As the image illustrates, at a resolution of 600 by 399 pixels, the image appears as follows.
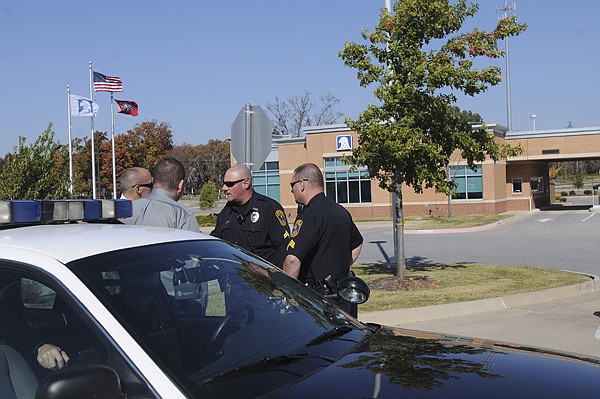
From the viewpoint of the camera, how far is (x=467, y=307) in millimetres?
10188

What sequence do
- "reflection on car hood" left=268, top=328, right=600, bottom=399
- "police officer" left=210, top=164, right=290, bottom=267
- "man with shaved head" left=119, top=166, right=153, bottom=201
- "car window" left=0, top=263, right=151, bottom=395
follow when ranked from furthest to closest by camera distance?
1. "man with shaved head" left=119, top=166, right=153, bottom=201
2. "police officer" left=210, top=164, right=290, bottom=267
3. "car window" left=0, top=263, right=151, bottom=395
4. "reflection on car hood" left=268, top=328, right=600, bottom=399

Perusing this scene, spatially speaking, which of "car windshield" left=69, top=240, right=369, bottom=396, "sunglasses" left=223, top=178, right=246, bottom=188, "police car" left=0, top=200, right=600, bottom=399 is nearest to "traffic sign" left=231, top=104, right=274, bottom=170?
"sunglasses" left=223, top=178, right=246, bottom=188

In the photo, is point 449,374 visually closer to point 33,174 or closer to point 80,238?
point 80,238

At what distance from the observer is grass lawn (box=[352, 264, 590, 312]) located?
1073 centimetres

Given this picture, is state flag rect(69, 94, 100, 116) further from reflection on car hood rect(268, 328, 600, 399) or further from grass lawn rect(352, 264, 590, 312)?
reflection on car hood rect(268, 328, 600, 399)

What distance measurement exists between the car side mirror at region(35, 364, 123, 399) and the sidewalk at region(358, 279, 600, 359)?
6.30m

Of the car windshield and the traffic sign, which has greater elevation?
the traffic sign

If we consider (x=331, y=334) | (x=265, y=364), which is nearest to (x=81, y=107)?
(x=331, y=334)

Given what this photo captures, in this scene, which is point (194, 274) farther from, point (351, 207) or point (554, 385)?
point (351, 207)

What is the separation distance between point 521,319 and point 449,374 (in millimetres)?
7478

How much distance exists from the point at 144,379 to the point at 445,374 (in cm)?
111

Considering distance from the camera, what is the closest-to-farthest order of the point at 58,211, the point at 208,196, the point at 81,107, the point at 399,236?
the point at 58,211, the point at 399,236, the point at 81,107, the point at 208,196

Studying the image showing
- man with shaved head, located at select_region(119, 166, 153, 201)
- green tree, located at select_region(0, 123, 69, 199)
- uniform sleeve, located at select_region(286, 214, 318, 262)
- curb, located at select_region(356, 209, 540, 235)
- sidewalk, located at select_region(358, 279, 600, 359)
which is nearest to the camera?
uniform sleeve, located at select_region(286, 214, 318, 262)

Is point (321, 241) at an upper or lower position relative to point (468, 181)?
lower
